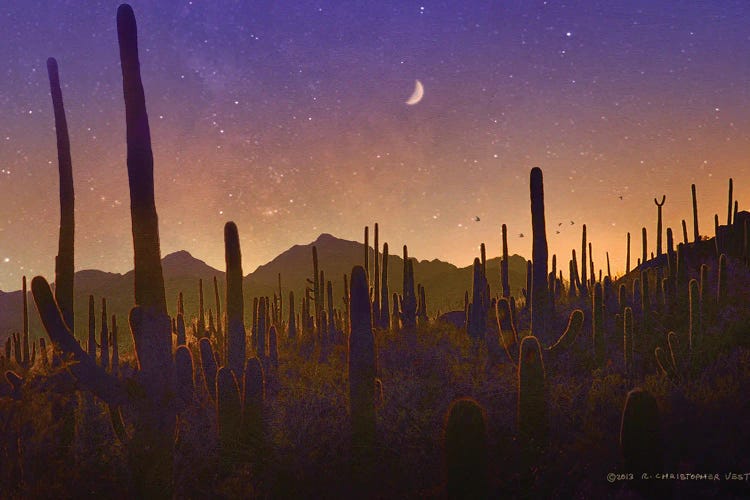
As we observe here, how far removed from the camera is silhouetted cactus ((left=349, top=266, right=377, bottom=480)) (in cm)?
812

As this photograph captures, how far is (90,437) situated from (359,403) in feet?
16.5

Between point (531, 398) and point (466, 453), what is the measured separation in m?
2.03

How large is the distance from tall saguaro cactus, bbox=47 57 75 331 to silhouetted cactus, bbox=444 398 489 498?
6.43m

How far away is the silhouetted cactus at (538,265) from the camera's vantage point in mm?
12609

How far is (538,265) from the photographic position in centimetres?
1263

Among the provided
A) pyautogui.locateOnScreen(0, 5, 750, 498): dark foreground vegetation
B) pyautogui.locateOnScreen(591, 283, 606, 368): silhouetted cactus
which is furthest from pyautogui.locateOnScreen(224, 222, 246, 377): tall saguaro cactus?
pyautogui.locateOnScreen(591, 283, 606, 368): silhouetted cactus

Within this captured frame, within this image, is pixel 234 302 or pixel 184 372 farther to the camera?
pixel 234 302

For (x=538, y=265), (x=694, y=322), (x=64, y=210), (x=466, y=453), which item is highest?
(x=64, y=210)

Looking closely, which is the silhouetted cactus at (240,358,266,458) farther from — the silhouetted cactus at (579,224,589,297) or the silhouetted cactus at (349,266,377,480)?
the silhouetted cactus at (579,224,589,297)

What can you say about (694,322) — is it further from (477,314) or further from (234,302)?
(234,302)

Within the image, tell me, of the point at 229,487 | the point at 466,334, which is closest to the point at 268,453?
the point at 229,487

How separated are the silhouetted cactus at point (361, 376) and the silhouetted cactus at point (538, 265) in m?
5.34

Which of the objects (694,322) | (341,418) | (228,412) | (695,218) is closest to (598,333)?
(694,322)

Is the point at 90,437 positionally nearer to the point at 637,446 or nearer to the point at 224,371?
the point at 224,371
